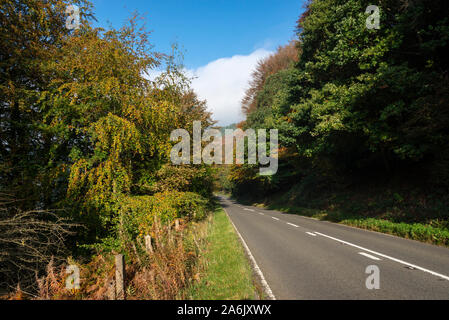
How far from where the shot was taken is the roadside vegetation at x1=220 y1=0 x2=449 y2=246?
9164mm

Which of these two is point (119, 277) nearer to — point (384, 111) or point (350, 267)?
→ point (350, 267)

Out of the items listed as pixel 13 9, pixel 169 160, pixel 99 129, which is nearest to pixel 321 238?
pixel 169 160

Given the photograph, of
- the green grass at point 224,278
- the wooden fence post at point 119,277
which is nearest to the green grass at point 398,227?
the green grass at point 224,278

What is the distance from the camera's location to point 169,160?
10906 mm

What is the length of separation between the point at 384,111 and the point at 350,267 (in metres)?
7.36

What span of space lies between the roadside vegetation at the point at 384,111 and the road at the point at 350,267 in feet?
7.36

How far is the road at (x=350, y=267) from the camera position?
4371 millimetres

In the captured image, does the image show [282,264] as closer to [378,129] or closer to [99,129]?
[99,129]

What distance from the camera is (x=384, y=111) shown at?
32.0 ft

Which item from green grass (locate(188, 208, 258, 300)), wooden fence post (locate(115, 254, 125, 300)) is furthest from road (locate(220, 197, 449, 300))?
wooden fence post (locate(115, 254, 125, 300))

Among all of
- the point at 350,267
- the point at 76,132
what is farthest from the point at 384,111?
the point at 76,132

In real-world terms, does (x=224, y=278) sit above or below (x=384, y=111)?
below

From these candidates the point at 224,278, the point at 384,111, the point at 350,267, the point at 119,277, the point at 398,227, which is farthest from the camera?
the point at 384,111

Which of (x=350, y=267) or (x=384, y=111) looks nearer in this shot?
(x=350, y=267)
